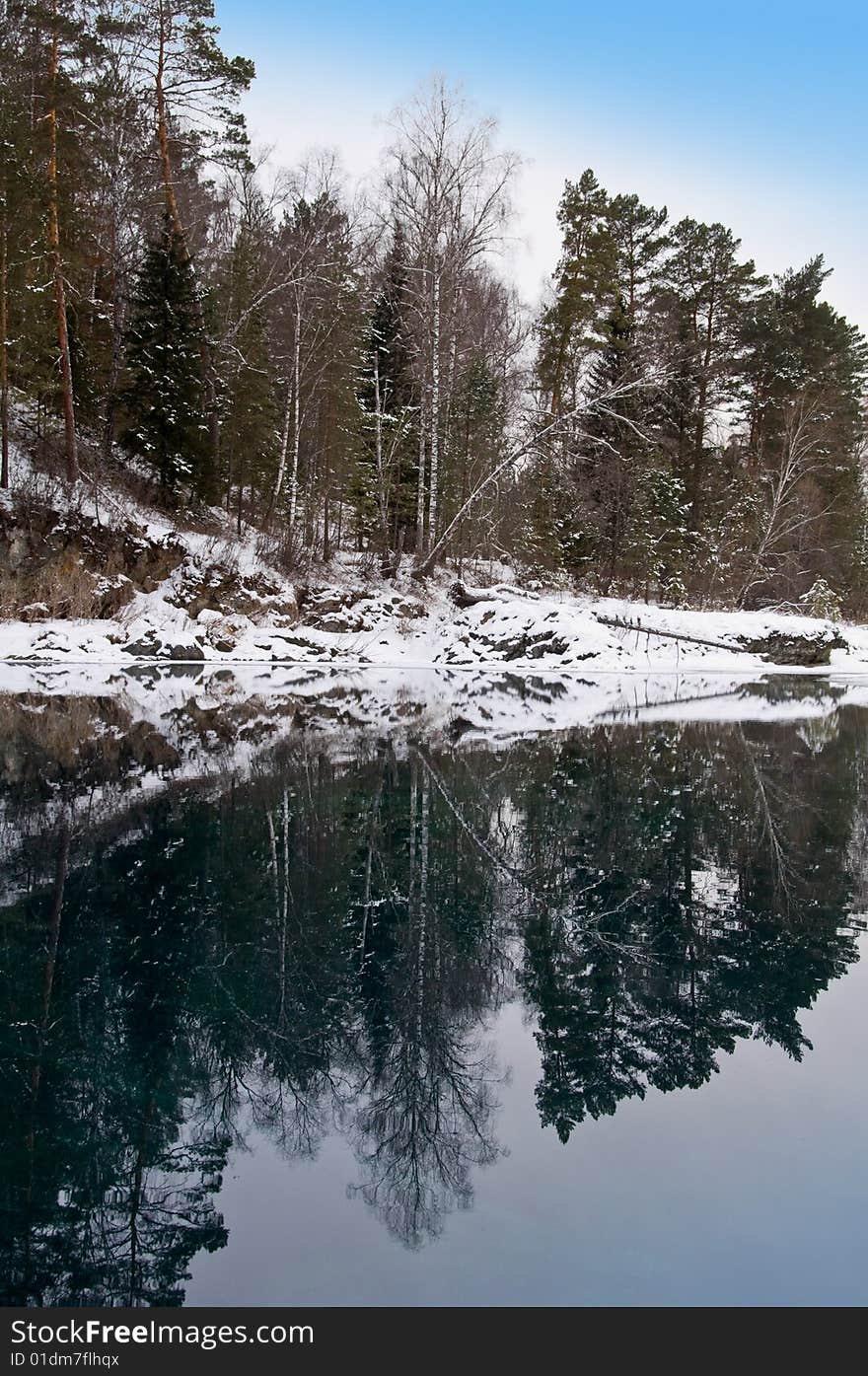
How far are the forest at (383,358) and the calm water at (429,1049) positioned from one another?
69.0ft

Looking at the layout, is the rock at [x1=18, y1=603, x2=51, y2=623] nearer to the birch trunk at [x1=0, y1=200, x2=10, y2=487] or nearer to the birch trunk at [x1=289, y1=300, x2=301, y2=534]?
the birch trunk at [x1=0, y1=200, x2=10, y2=487]

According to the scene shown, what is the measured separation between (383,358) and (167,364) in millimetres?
8570

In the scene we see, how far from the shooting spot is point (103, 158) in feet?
87.5

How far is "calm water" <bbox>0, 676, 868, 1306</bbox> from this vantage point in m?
2.60

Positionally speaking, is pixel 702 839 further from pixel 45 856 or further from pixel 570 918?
pixel 45 856

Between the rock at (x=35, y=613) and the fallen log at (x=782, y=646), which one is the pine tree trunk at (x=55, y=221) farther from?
the fallen log at (x=782, y=646)

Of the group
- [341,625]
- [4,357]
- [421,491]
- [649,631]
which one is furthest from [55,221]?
[649,631]

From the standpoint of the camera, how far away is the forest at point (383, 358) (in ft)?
82.7

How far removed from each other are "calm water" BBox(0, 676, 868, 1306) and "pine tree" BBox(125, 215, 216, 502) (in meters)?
19.4

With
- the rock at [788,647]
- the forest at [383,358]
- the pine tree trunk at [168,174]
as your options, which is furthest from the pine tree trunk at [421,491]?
the rock at [788,647]

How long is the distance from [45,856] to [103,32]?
2807cm

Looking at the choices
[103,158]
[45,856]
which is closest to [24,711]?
[45,856]

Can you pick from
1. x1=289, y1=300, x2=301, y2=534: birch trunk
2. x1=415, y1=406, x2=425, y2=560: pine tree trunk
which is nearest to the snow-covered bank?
x1=415, y1=406, x2=425, y2=560: pine tree trunk

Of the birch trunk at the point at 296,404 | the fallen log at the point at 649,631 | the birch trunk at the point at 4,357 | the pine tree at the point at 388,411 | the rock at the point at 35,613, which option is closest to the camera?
the rock at the point at 35,613
